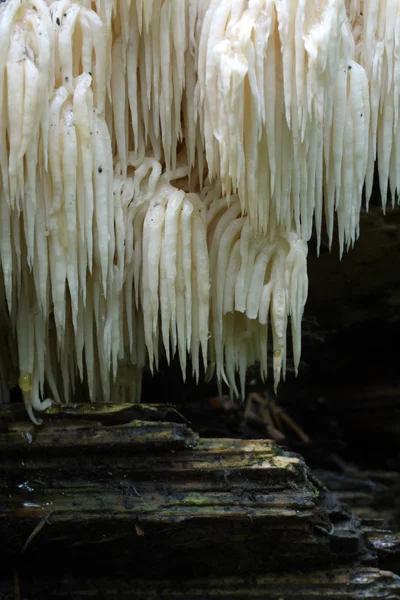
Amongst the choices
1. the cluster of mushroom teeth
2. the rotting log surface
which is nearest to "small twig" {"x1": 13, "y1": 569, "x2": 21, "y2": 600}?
the rotting log surface

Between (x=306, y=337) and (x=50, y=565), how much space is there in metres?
2.01

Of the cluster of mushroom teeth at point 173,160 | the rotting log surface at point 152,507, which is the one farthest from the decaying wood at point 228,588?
the cluster of mushroom teeth at point 173,160

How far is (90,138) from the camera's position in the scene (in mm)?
2328

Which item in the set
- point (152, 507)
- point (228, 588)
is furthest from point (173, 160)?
point (228, 588)

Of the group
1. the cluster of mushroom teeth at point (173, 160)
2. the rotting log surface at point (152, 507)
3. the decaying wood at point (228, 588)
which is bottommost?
the decaying wood at point (228, 588)

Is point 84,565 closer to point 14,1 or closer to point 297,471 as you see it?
point 297,471

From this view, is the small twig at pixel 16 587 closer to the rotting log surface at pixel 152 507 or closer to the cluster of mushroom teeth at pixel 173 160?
the rotting log surface at pixel 152 507

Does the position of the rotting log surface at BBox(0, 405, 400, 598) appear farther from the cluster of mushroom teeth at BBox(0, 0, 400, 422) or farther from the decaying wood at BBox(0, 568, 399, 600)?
the cluster of mushroom teeth at BBox(0, 0, 400, 422)

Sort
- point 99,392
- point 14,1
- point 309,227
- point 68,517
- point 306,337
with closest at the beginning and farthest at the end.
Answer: point 14,1
point 68,517
point 309,227
point 99,392
point 306,337

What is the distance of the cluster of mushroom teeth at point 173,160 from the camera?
227 cm

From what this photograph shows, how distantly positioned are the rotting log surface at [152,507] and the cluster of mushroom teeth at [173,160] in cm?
21

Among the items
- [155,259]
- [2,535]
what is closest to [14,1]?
[155,259]

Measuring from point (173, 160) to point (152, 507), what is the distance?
130 cm

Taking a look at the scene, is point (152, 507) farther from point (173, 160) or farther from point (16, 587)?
point (173, 160)
